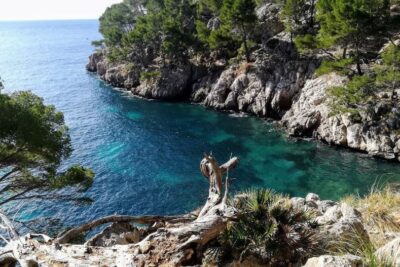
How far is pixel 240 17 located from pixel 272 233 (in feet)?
161

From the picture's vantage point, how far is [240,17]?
5366 cm

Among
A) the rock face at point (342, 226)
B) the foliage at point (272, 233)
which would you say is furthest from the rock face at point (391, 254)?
the foliage at point (272, 233)

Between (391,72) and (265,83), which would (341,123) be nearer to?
(391,72)

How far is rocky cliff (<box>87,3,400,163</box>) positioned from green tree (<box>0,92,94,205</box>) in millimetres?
28428

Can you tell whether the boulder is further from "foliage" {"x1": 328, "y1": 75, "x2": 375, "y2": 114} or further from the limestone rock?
the limestone rock

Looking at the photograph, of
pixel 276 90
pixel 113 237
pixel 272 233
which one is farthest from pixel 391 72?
pixel 113 237

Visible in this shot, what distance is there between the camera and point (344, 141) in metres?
38.9

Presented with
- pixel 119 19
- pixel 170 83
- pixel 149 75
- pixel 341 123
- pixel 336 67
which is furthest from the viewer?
pixel 119 19

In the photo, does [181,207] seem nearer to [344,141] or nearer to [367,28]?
[344,141]

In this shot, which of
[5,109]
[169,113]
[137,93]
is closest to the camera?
[5,109]

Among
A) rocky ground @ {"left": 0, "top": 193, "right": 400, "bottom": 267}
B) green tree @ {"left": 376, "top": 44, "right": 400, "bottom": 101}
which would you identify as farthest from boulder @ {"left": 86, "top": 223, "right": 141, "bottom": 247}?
green tree @ {"left": 376, "top": 44, "right": 400, "bottom": 101}

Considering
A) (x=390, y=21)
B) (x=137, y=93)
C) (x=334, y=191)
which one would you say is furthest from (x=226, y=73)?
(x=334, y=191)

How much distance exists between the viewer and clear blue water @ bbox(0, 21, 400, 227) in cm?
3122

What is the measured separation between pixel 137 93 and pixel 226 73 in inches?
727
